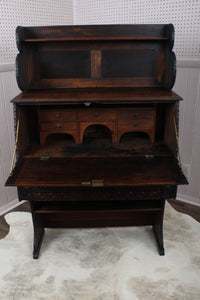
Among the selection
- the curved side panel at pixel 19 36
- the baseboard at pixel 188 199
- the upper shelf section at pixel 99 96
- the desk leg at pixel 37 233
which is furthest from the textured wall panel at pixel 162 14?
the desk leg at pixel 37 233

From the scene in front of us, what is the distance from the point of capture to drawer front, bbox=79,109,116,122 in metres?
2.68

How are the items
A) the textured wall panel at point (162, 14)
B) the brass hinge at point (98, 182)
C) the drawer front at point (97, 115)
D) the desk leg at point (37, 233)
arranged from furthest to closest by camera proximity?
the textured wall panel at point (162, 14)
the desk leg at point (37, 233)
the drawer front at point (97, 115)
the brass hinge at point (98, 182)

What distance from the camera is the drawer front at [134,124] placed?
2715mm

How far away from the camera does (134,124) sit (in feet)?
8.93

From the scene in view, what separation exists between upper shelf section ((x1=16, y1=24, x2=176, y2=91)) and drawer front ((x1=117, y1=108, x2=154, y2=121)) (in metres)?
0.28

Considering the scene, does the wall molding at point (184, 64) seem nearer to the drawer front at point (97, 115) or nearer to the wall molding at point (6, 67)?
the wall molding at point (6, 67)

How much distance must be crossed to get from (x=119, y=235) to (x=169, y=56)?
1.86 m

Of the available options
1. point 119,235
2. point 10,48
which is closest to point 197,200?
point 119,235

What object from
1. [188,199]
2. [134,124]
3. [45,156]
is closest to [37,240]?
[45,156]

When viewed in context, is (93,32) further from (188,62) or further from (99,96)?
(188,62)

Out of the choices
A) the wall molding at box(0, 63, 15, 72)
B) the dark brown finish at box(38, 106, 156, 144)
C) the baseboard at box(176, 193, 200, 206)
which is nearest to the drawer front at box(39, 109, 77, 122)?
the dark brown finish at box(38, 106, 156, 144)

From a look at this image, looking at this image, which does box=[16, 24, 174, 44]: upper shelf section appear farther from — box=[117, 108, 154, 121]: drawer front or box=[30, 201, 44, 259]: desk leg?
box=[30, 201, 44, 259]: desk leg

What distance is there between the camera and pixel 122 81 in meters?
2.84

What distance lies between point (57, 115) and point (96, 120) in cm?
36
